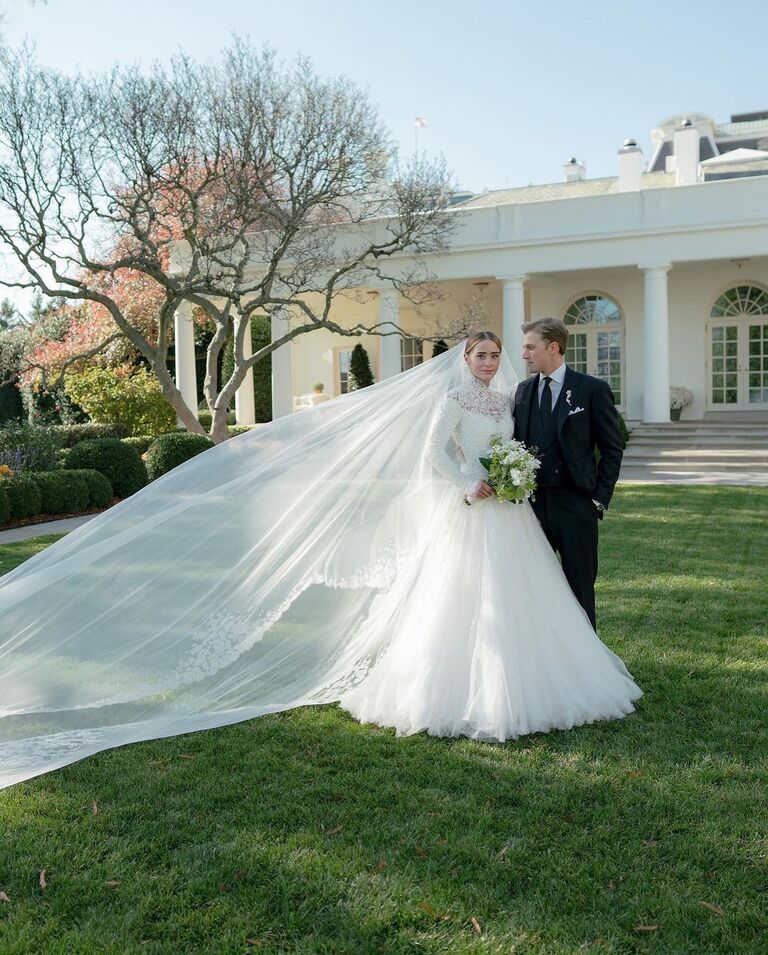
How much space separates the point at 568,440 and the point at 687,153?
23593mm

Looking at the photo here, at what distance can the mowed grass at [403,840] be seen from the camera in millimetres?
2693

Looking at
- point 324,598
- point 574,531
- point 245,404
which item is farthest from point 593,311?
point 324,598

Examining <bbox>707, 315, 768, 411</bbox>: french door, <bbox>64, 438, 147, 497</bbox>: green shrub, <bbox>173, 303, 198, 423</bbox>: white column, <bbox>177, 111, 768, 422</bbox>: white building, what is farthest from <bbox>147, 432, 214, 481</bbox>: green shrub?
<bbox>707, 315, 768, 411</bbox>: french door

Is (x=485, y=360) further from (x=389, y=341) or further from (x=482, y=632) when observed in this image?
(x=389, y=341)

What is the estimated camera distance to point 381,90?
59.3 feet

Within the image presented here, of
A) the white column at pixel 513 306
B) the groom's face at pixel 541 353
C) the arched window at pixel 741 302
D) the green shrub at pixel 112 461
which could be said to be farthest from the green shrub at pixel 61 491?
the arched window at pixel 741 302

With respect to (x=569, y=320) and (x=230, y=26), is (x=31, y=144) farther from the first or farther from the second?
(x=569, y=320)

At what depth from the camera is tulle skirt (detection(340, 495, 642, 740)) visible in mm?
4188

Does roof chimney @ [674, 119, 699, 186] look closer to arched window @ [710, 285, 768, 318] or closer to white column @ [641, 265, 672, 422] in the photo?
arched window @ [710, 285, 768, 318]

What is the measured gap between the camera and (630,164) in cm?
2411

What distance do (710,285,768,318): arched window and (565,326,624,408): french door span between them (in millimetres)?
2436

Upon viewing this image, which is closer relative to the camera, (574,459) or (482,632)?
(482,632)

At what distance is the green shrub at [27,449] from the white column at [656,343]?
12860 mm

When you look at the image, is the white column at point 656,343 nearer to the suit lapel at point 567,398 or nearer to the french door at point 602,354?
the french door at point 602,354
